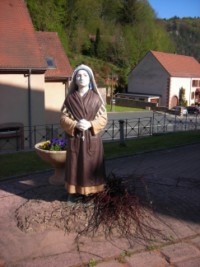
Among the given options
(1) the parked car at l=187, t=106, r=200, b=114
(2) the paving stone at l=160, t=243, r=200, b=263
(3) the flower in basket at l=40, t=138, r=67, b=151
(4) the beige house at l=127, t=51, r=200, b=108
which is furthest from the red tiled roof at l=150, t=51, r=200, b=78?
(2) the paving stone at l=160, t=243, r=200, b=263

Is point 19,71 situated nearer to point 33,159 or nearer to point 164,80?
point 33,159

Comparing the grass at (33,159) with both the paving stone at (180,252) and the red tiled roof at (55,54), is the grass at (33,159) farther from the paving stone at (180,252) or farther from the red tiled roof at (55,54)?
the red tiled roof at (55,54)

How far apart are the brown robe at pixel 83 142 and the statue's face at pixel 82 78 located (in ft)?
0.53

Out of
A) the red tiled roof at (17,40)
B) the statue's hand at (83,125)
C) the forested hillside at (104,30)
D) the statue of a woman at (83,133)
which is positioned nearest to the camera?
the statue's hand at (83,125)

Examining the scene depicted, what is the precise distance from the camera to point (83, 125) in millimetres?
5383

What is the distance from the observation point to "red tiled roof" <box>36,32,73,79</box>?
787 inches

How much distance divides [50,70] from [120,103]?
27.5 meters

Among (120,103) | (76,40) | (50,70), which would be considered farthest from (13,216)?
(76,40)

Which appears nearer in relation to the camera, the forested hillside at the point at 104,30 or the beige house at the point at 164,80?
the beige house at the point at 164,80

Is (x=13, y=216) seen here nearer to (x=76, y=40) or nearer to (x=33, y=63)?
(x=33, y=63)

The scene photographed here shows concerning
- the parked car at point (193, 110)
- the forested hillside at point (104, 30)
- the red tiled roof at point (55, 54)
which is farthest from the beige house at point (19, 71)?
the forested hillside at point (104, 30)

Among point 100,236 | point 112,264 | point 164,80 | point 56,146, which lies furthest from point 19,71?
point 164,80

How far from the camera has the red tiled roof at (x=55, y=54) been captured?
65.6 ft

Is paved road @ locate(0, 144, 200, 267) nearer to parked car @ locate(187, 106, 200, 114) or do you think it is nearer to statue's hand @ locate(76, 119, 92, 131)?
statue's hand @ locate(76, 119, 92, 131)
